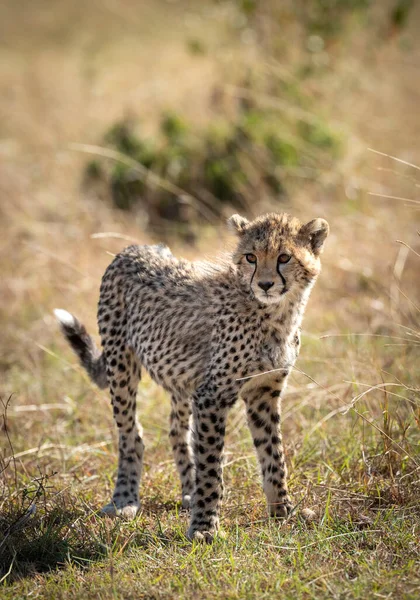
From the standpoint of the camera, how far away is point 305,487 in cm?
381

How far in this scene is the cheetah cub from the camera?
11.5 feet

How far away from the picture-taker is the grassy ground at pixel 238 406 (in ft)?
10.1

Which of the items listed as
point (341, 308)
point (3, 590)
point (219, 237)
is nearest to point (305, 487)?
point (3, 590)

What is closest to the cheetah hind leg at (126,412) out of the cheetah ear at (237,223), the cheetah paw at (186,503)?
the cheetah paw at (186,503)

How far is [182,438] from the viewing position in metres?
4.15

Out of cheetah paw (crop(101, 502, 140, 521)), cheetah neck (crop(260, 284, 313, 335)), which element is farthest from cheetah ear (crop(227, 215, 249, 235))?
cheetah paw (crop(101, 502, 140, 521))

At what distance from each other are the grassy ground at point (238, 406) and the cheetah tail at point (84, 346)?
0.21 metres

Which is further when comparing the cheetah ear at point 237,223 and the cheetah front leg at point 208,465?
the cheetah ear at point 237,223

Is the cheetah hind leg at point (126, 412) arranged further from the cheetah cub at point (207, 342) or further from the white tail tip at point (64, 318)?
the white tail tip at point (64, 318)

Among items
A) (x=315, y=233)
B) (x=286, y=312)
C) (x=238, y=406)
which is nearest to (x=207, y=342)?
(x=286, y=312)

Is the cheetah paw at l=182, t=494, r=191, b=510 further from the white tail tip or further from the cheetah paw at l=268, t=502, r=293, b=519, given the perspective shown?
the white tail tip

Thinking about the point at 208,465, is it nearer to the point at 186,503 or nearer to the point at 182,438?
the point at 186,503

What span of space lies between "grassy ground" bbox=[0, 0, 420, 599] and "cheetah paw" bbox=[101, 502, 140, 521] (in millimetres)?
110

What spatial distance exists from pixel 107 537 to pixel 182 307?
45.2 inches
